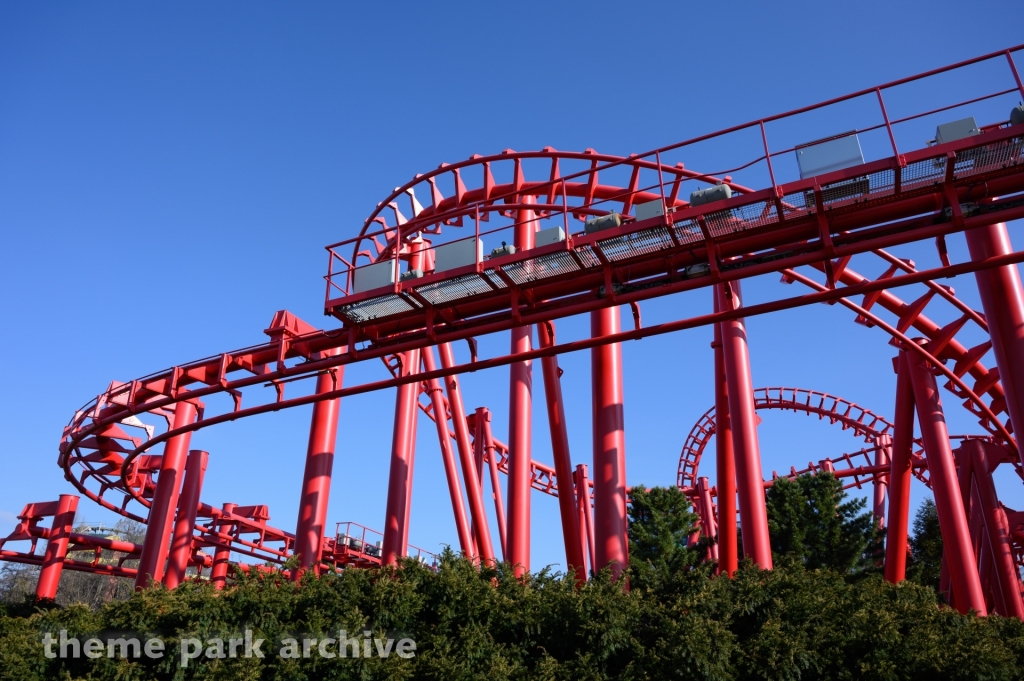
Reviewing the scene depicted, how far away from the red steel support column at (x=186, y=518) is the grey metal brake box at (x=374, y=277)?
8034mm

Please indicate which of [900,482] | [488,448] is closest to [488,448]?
[488,448]

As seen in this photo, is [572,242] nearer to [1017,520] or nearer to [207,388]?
[207,388]

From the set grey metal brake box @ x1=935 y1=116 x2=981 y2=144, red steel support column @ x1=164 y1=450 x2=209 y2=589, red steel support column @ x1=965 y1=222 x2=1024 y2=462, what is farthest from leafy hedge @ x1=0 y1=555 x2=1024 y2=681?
red steel support column @ x1=164 y1=450 x2=209 y2=589

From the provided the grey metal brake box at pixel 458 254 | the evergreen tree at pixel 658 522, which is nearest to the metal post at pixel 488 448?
the evergreen tree at pixel 658 522

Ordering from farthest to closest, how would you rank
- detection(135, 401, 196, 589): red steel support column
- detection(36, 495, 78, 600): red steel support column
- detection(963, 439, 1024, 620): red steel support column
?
detection(36, 495, 78, 600): red steel support column → detection(135, 401, 196, 589): red steel support column → detection(963, 439, 1024, 620): red steel support column

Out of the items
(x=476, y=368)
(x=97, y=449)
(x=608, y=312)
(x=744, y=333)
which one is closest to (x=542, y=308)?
(x=476, y=368)

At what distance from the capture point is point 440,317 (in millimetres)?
10359

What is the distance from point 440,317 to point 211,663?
4.92m

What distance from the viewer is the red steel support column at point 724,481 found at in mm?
10219

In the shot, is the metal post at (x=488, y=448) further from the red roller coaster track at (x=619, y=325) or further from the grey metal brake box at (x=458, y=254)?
the grey metal brake box at (x=458, y=254)

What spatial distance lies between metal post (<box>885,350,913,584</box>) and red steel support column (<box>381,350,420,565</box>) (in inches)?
301

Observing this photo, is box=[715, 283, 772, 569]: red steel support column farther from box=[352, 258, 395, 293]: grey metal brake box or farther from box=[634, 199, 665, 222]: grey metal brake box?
box=[352, 258, 395, 293]: grey metal brake box

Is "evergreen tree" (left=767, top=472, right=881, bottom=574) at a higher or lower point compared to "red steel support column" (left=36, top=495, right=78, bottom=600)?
higher

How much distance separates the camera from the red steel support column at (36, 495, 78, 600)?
1806 cm
